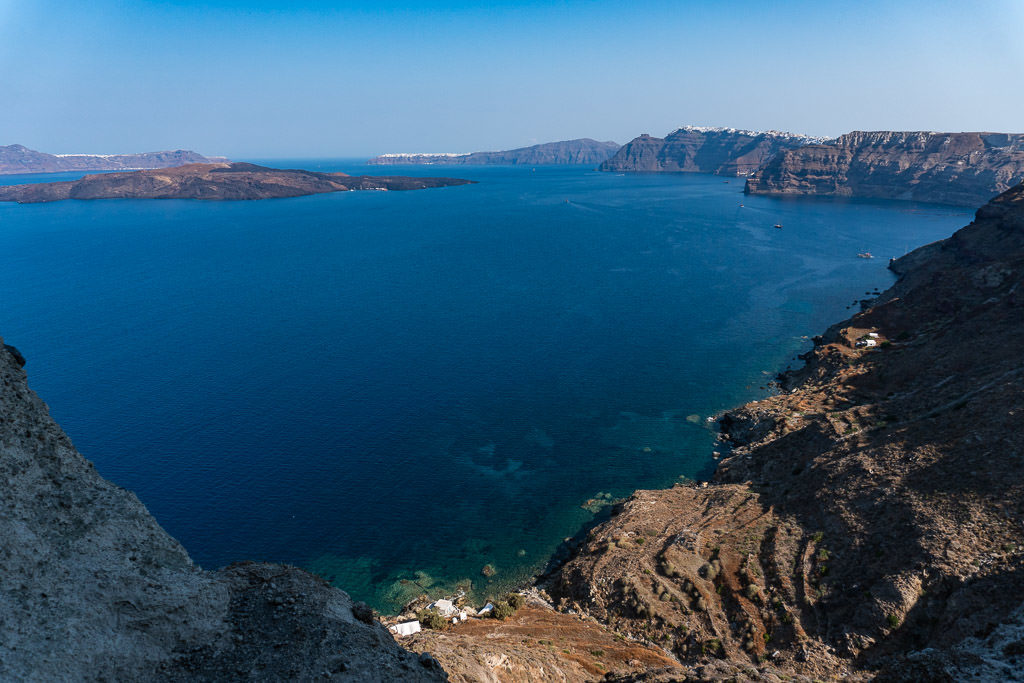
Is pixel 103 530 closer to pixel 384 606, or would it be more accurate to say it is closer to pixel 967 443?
pixel 384 606

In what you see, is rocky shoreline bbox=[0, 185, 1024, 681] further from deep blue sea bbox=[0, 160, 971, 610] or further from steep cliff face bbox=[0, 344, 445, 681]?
deep blue sea bbox=[0, 160, 971, 610]

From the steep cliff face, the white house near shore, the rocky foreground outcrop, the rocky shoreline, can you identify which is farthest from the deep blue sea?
the steep cliff face

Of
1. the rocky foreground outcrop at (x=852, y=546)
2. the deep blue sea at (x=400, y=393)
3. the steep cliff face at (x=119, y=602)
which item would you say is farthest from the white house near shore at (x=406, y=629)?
the rocky foreground outcrop at (x=852, y=546)

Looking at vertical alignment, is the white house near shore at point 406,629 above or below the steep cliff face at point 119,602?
below

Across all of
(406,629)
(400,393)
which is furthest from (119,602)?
(400,393)

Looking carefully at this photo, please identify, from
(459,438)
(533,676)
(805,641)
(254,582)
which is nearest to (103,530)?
(254,582)

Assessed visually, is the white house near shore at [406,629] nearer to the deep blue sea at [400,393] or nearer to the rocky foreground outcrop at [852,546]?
the deep blue sea at [400,393]
